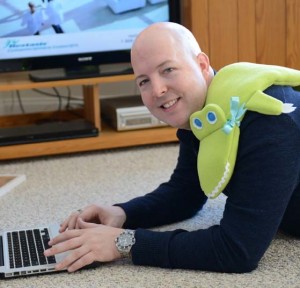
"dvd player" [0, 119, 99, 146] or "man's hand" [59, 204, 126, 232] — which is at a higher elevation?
"man's hand" [59, 204, 126, 232]

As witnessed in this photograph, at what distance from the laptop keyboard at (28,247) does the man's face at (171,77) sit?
0.41 metres

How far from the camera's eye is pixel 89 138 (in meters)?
2.49

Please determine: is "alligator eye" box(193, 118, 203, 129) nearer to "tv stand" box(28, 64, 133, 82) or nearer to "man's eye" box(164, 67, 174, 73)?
"man's eye" box(164, 67, 174, 73)

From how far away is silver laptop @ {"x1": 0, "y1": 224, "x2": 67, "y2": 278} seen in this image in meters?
1.35

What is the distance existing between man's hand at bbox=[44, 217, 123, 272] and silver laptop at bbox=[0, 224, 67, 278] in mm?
37

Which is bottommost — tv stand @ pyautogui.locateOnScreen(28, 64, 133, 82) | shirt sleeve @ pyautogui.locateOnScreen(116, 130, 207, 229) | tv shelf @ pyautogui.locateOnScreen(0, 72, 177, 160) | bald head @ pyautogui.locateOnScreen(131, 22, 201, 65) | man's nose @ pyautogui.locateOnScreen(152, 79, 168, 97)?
tv shelf @ pyautogui.locateOnScreen(0, 72, 177, 160)

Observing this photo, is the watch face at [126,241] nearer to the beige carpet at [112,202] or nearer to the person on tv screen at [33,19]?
the beige carpet at [112,202]

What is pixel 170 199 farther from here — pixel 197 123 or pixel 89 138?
pixel 89 138

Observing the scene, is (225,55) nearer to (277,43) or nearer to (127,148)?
(277,43)

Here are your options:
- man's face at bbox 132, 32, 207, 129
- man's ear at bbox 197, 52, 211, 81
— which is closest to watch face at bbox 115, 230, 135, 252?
man's face at bbox 132, 32, 207, 129

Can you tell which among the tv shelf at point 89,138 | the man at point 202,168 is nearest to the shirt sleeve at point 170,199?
the man at point 202,168

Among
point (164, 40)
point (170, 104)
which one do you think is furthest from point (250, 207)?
point (164, 40)

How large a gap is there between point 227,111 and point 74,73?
135 centimetres

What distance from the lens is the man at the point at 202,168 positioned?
1.22 meters
